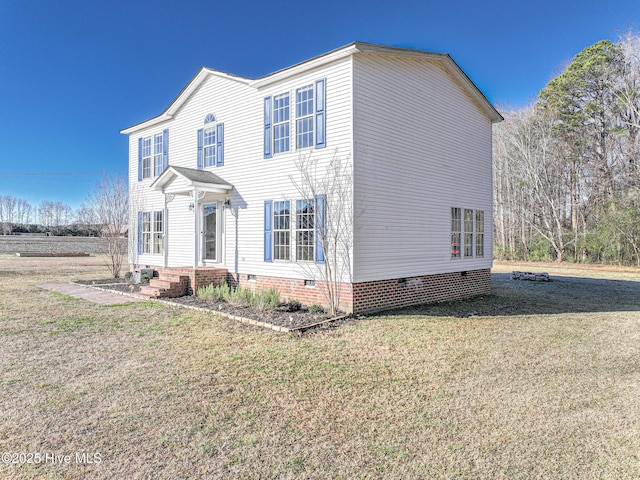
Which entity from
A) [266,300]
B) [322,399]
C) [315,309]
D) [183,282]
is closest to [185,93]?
[183,282]

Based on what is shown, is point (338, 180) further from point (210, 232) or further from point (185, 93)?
point (185, 93)

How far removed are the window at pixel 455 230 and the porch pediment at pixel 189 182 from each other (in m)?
6.60

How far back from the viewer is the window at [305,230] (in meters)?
9.14

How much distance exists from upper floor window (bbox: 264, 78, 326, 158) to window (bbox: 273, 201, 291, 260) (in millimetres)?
1464

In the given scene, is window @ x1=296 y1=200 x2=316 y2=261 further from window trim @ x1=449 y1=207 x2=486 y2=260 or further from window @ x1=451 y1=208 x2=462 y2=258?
window @ x1=451 y1=208 x2=462 y2=258

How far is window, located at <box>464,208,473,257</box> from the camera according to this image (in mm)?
11758

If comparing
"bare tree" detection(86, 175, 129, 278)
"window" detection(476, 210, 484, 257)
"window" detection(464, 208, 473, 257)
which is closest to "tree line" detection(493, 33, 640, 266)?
"window" detection(476, 210, 484, 257)

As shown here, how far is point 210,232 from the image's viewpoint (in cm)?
1203

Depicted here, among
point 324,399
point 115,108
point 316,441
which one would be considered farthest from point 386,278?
point 115,108

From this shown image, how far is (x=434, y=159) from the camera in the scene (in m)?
10.6

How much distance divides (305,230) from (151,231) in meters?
7.74

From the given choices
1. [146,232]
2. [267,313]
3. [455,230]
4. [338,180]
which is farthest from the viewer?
[146,232]

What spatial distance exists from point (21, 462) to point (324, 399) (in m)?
2.54

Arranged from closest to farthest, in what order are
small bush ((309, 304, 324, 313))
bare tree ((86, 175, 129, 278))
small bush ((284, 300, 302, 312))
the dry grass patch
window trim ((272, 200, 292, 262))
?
the dry grass patch → small bush ((309, 304, 324, 313)) → small bush ((284, 300, 302, 312)) → window trim ((272, 200, 292, 262)) → bare tree ((86, 175, 129, 278))
